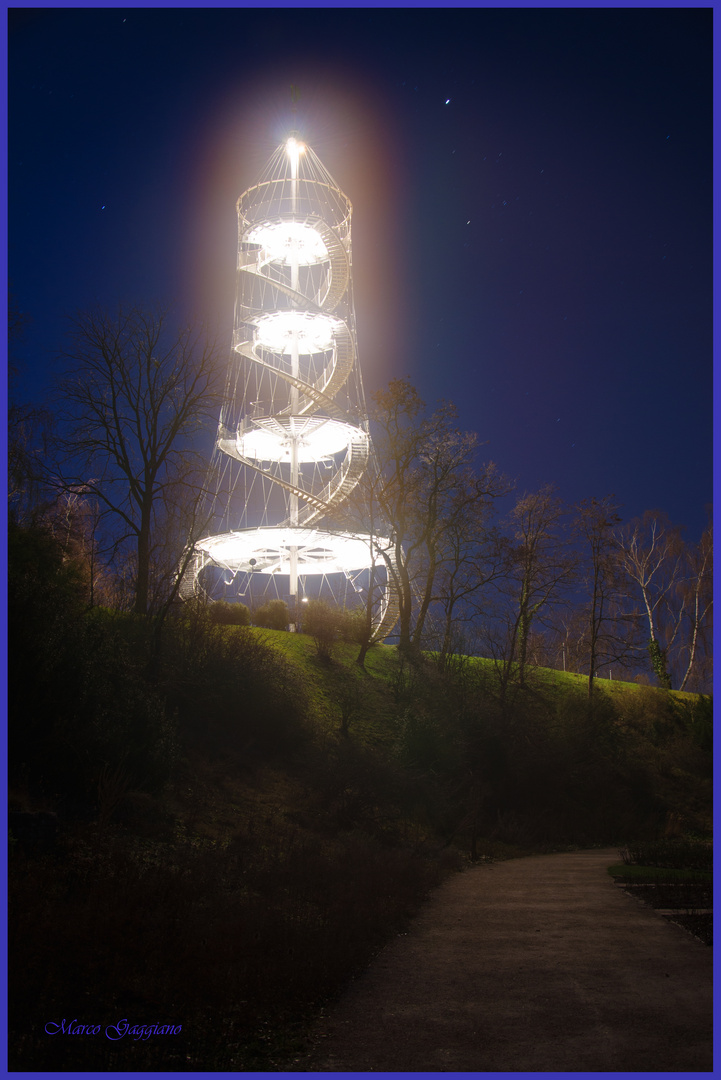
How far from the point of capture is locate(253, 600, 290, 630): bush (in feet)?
→ 96.4

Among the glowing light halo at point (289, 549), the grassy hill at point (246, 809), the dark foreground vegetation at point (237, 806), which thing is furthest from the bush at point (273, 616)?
the glowing light halo at point (289, 549)

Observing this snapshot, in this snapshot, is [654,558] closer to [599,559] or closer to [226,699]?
[599,559]

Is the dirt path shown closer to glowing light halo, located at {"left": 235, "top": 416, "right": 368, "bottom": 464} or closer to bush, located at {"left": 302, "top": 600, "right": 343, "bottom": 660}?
bush, located at {"left": 302, "top": 600, "right": 343, "bottom": 660}

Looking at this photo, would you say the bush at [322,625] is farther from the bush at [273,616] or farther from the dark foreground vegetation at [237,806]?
the bush at [273,616]

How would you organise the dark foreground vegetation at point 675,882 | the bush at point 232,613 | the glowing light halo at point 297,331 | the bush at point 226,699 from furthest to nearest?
the glowing light halo at point 297,331
the bush at point 232,613
the bush at point 226,699
the dark foreground vegetation at point 675,882

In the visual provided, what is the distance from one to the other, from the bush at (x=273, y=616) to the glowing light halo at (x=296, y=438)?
23.3 feet

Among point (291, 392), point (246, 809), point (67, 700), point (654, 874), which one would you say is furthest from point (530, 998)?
point (291, 392)

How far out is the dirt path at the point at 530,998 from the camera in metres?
5.14

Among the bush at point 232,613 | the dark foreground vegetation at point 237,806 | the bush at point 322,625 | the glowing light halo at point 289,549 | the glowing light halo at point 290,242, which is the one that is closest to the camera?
the dark foreground vegetation at point 237,806

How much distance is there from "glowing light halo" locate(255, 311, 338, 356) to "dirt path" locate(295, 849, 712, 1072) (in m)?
28.3

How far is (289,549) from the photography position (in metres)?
35.2

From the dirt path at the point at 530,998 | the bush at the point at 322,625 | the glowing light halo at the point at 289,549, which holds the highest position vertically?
the glowing light halo at the point at 289,549

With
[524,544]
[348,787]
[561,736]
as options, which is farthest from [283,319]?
[348,787]

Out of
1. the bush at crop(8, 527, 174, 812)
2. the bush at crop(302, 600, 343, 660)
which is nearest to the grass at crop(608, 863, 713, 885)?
the bush at crop(8, 527, 174, 812)
